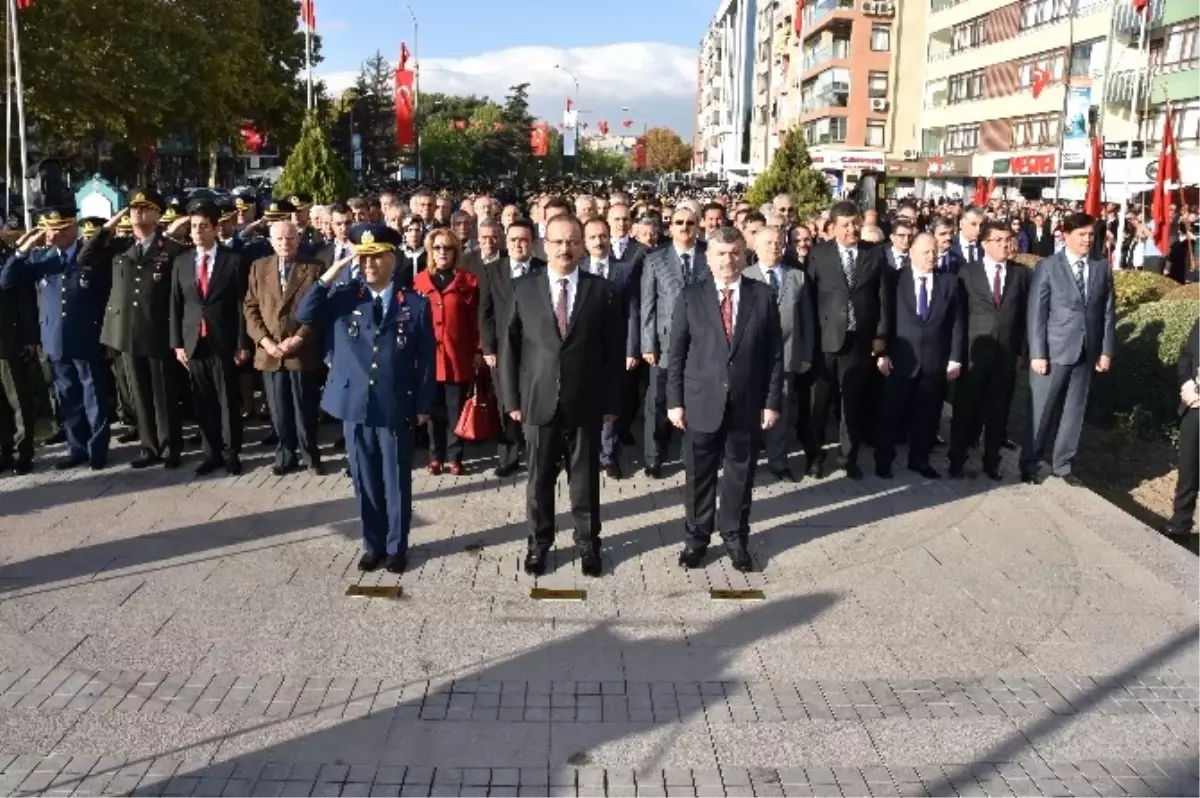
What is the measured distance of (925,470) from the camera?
852 centimetres

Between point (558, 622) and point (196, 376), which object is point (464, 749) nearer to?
point (558, 622)

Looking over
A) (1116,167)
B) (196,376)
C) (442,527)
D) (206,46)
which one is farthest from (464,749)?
(206,46)

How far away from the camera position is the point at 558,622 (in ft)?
18.2

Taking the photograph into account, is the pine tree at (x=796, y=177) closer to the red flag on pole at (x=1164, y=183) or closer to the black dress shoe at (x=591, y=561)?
the red flag on pole at (x=1164, y=183)

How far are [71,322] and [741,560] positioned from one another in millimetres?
5518

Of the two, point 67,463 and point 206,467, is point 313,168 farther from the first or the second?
point 206,467

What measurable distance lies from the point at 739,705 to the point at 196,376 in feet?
17.4

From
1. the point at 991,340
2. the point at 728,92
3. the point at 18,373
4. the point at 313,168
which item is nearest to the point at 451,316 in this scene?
the point at 18,373

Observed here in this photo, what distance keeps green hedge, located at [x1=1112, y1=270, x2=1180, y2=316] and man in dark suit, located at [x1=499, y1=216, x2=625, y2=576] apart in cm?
958

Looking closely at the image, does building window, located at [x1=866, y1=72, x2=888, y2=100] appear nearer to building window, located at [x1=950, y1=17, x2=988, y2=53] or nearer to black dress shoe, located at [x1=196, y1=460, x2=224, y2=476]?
building window, located at [x1=950, y1=17, x2=988, y2=53]

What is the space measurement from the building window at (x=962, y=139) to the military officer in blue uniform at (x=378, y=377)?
49049 millimetres

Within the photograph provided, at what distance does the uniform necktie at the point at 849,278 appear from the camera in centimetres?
816

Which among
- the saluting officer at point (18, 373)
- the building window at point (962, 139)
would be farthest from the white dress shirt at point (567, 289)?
the building window at point (962, 139)

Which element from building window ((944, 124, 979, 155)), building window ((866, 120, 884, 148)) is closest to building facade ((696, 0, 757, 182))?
building window ((866, 120, 884, 148))
